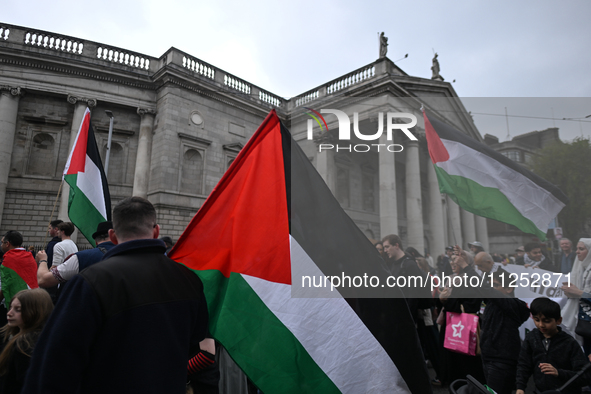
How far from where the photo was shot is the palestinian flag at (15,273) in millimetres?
5336

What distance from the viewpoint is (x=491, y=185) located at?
176 inches

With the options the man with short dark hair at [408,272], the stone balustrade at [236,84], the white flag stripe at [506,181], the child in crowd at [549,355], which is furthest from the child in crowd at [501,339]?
the stone balustrade at [236,84]

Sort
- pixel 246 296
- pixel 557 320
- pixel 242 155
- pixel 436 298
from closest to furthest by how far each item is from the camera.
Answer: pixel 246 296 < pixel 242 155 < pixel 557 320 < pixel 436 298

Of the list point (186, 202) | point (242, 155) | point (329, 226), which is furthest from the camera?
point (186, 202)

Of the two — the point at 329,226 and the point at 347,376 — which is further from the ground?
the point at 329,226

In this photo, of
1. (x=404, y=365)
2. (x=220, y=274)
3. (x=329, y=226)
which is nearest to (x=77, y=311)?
(x=220, y=274)

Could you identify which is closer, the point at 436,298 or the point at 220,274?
the point at 220,274

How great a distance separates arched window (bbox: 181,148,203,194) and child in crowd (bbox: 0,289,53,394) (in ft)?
57.7

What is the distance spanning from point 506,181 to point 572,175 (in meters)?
1.60

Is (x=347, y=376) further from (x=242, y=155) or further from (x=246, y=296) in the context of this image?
(x=242, y=155)

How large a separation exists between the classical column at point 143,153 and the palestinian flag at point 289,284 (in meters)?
18.3

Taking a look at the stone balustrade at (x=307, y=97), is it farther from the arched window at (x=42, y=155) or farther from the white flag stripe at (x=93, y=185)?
the white flag stripe at (x=93, y=185)

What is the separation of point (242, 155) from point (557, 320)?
129 inches

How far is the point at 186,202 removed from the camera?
19.6 meters
